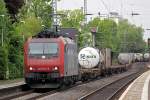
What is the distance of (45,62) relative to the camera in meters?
32.7

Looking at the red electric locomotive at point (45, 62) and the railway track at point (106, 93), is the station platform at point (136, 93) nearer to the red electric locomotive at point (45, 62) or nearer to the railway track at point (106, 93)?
the railway track at point (106, 93)

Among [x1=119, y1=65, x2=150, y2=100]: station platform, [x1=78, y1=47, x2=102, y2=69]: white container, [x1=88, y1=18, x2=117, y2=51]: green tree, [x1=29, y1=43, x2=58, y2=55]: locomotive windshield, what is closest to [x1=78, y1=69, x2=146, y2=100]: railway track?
[x1=119, y1=65, x2=150, y2=100]: station platform

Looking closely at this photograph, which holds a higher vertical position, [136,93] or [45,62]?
[45,62]

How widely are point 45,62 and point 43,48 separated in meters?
0.96

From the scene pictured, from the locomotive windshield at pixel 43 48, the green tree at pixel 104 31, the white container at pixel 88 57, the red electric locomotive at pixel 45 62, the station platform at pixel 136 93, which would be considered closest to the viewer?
the station platform at pixel 136 93

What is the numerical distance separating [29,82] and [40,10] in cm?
5367

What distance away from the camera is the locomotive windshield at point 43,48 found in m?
33.1

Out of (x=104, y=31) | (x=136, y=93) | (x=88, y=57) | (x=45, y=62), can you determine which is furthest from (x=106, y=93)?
(x=104, y=31)

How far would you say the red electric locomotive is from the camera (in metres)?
32.5

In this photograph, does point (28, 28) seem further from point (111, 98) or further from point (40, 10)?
point (111, 98)

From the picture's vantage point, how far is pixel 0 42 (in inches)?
2066

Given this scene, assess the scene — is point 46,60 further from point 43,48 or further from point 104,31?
point 104,31

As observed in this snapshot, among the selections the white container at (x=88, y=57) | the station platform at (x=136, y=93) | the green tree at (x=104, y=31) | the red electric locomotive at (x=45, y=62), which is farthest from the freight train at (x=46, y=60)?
the green tree at (x=104, y=31)

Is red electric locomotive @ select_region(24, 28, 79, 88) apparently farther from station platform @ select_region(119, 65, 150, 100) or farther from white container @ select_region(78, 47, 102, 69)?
white container @ select_region(78, 47, 102, 69)
